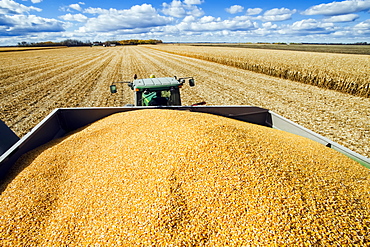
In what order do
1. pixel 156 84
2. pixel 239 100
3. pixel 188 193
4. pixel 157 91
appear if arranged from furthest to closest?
1. pixel 239 100
2. pixel 157 91
3. pixel 156 84
4. pixel 188 193

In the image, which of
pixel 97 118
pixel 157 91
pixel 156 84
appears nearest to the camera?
pixel 97 118

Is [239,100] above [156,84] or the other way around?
the other way around

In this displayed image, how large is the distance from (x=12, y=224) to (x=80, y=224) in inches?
23.5

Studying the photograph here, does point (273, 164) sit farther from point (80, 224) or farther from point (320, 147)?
point (80, 224)

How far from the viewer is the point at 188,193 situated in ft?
6.18

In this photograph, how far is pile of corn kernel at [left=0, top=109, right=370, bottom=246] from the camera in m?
1.57

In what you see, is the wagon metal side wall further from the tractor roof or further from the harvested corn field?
the harvested corn field

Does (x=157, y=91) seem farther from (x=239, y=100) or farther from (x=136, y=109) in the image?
(x=239, y=100)

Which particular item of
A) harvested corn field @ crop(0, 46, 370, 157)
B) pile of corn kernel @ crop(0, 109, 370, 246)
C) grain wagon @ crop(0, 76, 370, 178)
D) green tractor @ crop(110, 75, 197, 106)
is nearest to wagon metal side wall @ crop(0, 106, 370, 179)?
grain wagon @ crop(0, 76, 370, 178)

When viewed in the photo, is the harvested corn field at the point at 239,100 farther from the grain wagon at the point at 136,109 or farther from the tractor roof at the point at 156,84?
the tractor roof at the point at 156,84

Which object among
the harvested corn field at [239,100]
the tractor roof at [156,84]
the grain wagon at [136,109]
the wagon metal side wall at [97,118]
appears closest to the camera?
the grain wagon at [136,109]

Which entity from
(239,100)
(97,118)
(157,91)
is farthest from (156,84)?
(239,100)

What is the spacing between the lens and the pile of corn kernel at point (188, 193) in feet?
5.14

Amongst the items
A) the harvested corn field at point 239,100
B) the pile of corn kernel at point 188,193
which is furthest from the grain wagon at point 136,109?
the harvested corn field at point 239,100
